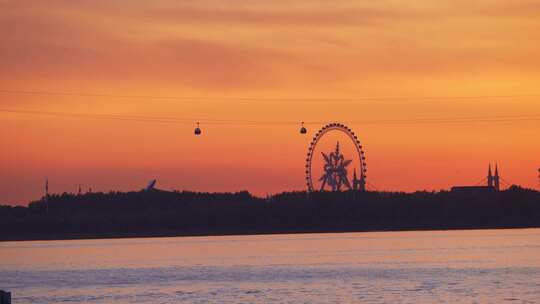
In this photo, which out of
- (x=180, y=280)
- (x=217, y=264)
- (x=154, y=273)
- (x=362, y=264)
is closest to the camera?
(x=180, y=280)

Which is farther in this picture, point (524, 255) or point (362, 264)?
point (524, 255)

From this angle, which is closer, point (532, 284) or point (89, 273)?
point (532, 284)

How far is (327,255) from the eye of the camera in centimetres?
15262

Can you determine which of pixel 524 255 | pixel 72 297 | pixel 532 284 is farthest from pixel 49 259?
pixel 532 284

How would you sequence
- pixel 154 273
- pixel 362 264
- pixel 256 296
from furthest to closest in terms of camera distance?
pixel 362 264
pixel 154 273
pixel 256 296

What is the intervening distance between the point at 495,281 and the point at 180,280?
24546 mm

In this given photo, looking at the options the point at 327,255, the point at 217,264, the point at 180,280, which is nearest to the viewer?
the point at 180,280

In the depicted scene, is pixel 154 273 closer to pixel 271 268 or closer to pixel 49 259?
pixel 271 268

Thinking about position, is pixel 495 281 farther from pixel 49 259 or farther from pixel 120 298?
pixel 49 259

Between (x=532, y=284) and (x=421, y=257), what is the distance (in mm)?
54010

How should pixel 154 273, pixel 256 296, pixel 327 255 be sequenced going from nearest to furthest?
pixel 256 296, pixel 154 273, pixel 327 255

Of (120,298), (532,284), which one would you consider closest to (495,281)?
(532,284)

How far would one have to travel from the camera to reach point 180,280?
101 metres

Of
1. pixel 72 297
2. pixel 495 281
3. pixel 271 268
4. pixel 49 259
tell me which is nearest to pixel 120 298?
pixel 72 297
